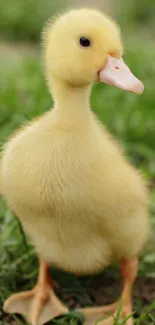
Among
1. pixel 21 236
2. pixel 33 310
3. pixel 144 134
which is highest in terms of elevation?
pixel 144 134

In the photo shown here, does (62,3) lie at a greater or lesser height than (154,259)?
greater

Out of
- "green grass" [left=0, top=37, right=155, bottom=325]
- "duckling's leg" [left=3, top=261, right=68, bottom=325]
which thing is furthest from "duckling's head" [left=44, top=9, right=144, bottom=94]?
"duckling's leg" [left=3, top=261, right=68, bottom=325]

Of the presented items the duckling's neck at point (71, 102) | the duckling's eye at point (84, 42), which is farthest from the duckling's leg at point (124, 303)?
the duckling's eye at point (84, 42)

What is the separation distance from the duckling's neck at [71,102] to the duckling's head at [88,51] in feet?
0.07

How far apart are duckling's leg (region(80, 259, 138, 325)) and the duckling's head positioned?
0.56m

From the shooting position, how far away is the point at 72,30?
5.16 feet

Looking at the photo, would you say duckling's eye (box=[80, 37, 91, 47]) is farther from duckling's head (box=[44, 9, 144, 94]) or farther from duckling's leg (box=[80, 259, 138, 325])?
duckling's leg (box=[80, 259, 138, 325])

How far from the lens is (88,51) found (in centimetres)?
157

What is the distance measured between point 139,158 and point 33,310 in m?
0.97

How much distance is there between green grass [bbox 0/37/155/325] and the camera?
200 centimetres

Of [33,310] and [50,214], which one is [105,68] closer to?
[50,214]

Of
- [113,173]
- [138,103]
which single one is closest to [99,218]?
[113,173]

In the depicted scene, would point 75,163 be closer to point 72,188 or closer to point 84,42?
point 72,188

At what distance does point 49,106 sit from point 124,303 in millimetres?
1048
